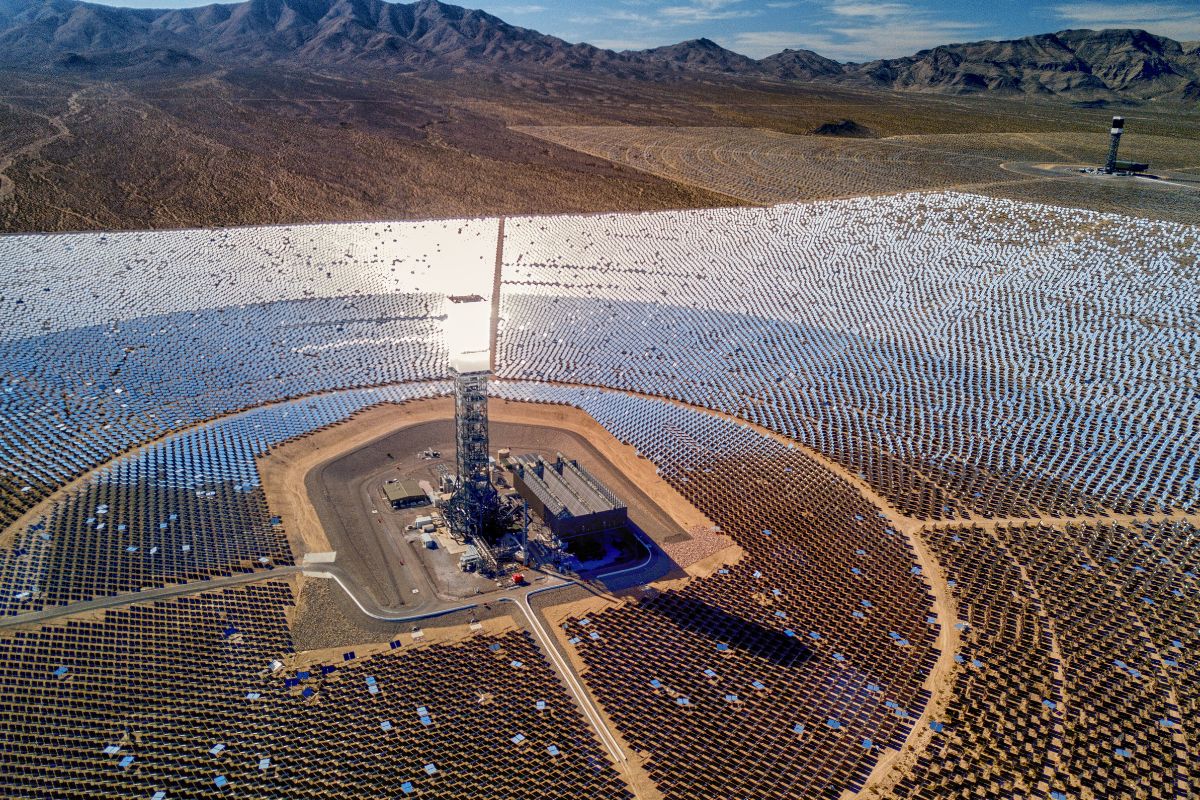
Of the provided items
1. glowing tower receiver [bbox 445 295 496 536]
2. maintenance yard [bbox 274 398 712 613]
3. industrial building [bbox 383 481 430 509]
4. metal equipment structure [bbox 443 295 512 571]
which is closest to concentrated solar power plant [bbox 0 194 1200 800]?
maintenance yard [bbox 274 398 712 613]

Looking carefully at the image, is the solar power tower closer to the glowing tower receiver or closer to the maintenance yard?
the glowing tower receiver

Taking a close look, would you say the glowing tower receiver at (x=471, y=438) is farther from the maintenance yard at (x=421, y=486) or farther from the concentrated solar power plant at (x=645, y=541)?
the maintenance yard at (x=421, y=486)

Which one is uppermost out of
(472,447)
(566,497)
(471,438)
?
(471,438)

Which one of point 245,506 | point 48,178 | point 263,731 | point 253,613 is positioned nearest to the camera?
point 263,731

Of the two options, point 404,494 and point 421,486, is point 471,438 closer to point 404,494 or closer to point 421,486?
point 404,494

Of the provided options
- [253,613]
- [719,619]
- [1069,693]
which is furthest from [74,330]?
[1069,693]

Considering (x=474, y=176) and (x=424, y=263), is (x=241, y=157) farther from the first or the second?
(x=424, y=263)

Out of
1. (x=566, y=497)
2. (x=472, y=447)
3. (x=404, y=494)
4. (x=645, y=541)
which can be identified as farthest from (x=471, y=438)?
(x=645, y=541)

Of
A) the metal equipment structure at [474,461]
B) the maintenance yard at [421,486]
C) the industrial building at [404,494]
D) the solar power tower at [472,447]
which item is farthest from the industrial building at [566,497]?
the industrial building at [404,494]
